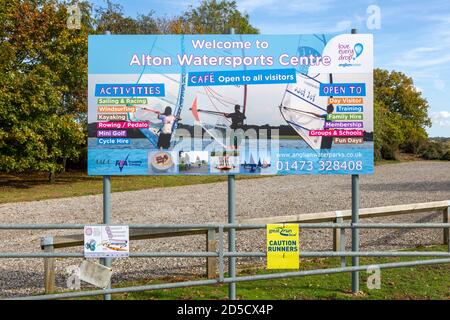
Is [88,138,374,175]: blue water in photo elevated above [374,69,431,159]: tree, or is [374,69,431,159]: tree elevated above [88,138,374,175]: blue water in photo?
[374,69,431,159]: tree

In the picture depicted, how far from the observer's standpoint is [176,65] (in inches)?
210

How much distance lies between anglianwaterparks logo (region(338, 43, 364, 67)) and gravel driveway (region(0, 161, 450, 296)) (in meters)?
3.88

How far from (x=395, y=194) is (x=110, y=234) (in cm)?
1462

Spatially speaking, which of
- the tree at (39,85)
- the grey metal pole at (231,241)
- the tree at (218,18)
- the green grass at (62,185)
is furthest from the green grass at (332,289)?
the tree at (218,18)

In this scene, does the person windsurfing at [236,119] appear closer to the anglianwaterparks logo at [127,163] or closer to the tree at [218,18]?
the anglianwaterparks logo at [127,163]

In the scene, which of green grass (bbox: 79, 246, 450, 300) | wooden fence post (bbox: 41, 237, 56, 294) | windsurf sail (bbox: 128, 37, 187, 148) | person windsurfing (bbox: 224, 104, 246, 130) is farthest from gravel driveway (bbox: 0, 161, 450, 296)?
person windsurfing (bbox: 224, 104, 246, 130)

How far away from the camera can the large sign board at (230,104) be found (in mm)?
5320

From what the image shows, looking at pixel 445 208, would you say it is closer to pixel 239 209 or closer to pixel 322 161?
pixel 322 161

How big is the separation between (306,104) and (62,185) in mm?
21137

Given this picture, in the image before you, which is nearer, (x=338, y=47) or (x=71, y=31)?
(x=338, y=47)

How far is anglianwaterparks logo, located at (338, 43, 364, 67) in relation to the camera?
533 centimetres

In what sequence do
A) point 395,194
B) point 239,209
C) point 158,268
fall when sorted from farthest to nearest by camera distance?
point 395,194 → point 239,209 → point 158,268

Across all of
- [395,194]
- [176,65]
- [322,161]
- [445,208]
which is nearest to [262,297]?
[322,161]

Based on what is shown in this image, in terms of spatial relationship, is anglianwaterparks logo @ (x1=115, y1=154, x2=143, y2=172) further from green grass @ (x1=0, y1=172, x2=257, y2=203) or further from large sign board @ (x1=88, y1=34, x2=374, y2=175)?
green grass @ (x1=0, y1=172, x2=257, y2=203)
